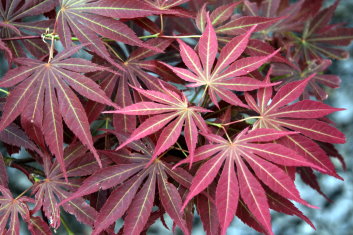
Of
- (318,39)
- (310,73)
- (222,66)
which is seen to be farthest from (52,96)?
(318,39)

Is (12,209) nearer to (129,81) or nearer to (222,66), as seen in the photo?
(129,81)

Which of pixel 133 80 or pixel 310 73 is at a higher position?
pixel 310 73

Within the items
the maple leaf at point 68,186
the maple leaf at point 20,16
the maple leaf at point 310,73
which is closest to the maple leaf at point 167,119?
the maple leaf at point 68,186

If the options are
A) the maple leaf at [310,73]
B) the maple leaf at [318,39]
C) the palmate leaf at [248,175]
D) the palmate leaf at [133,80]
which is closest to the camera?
the palmate leaf at [248,175]

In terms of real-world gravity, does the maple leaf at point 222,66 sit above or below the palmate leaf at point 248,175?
above

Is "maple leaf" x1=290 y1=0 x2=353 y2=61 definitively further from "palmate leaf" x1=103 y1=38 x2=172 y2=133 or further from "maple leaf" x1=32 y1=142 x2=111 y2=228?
"maple leaf" x1=32 y1=142 x2=111 y2=228

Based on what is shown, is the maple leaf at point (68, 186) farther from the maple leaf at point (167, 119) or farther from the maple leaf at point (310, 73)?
the maple leaf at point (310, 73)
